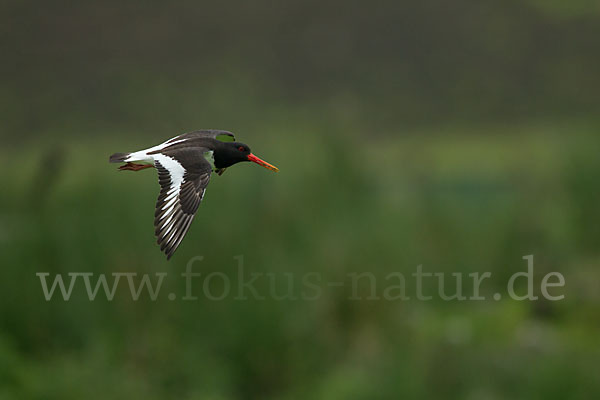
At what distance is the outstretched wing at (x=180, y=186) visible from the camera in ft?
20.4

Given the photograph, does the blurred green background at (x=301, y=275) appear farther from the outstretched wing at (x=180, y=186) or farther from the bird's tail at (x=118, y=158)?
the outstretched wing at (x=180, y=186)

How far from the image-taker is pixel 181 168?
646 centimetres

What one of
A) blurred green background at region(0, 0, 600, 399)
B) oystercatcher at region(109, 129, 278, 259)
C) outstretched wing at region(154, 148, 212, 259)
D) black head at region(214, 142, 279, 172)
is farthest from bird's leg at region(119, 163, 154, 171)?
blurred green background at region(0, 0, 600, 399)

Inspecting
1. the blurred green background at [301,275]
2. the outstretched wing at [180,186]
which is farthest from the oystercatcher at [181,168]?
the blurred green background at [301,275]

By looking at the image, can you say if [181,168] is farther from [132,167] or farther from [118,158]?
[118,158]

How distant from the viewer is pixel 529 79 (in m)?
142

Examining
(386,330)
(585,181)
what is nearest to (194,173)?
(386,330)

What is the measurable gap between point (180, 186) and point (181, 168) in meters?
0.14

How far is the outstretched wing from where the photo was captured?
6.21m

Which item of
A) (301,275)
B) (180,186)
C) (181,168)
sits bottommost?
(301,275)

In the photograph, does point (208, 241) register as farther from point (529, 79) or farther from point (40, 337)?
point (529, 79)

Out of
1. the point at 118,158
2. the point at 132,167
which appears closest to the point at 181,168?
the point at 132,167

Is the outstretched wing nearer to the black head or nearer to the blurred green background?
the black head

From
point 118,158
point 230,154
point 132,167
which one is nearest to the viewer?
point 132,167
